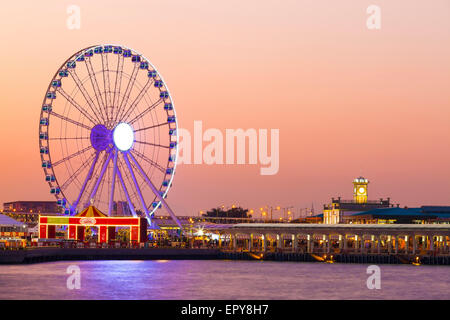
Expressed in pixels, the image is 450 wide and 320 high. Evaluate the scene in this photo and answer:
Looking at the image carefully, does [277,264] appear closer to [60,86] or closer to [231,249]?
[231,249]

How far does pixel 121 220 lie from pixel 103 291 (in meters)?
55.9

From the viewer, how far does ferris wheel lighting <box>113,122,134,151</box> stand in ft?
417

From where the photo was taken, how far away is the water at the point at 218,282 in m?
86.6

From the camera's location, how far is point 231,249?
160m

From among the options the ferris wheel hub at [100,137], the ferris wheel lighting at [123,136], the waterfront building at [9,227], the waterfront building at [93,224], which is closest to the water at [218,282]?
the waterfront building at [93,224]

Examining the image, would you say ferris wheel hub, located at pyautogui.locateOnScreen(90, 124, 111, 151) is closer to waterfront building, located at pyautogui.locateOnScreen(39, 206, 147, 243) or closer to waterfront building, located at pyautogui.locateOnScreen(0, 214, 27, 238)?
waterfront building, located at pyautogui.locateOnScreen(39, 206, 147, 243)

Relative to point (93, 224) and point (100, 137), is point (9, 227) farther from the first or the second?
point (100, 137)

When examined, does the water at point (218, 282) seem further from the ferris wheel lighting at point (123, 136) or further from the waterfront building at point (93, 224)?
the ferris wheel lighting at point (123, 136)

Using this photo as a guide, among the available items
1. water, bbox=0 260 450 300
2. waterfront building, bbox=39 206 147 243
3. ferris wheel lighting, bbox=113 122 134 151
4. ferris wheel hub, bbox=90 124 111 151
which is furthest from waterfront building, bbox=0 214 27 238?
ferris wheel lighting, bbox=113 122 134 151

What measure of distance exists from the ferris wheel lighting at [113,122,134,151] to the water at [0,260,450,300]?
15.2 m

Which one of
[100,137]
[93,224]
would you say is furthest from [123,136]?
[93,224]

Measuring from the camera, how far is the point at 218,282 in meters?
100

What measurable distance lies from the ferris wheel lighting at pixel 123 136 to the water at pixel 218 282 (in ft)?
49.9

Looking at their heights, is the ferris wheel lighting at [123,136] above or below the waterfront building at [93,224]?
above
